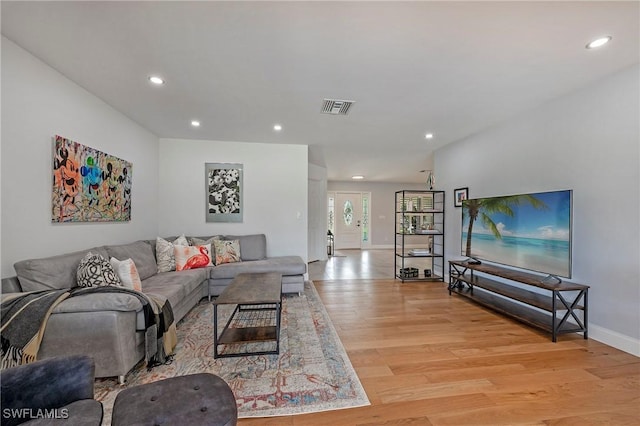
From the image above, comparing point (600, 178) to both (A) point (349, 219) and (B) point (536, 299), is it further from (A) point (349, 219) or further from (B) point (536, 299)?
(A) point (349, 219)

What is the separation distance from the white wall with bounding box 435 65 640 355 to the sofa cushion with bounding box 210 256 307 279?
3.13 metres

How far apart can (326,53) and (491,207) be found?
290 centimetres

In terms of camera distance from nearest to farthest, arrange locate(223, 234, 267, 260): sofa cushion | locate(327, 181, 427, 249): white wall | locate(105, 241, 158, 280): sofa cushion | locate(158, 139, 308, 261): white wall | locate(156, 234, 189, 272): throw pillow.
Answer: locate(105, 241, 158, 280): sofa cushion → locate(156, 234, 189, 272): throw pillow → locate(223, 234, 267, 260): sofa cushion → locate(158, 139, 308, 261): white wall → locate(327, 181, 427, 249): white wall

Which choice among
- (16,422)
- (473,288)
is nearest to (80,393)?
(16,422)

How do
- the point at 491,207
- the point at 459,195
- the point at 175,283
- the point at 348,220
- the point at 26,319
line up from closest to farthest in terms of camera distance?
the point at 26,319, the point at 175,283, the point at 491,207, the point at 459,195, the point at 348,220

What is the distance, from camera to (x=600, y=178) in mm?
2637

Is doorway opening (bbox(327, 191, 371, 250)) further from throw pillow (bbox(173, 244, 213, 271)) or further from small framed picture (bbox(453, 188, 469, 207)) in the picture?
throw pillow (bbox(173, 244, 213, 271))

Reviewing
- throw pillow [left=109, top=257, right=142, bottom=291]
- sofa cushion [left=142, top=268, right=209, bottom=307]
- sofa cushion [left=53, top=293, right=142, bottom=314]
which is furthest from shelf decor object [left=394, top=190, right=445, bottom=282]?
sofa cushion [left=53, top=293, right=142, bottom=314]

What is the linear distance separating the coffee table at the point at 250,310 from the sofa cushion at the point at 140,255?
116 cm

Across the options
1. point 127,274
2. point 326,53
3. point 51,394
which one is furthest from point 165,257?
point 326,53

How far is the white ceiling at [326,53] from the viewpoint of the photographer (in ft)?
5.66

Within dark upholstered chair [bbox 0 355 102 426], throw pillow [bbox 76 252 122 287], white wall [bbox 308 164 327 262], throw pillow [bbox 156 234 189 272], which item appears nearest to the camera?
dark upholstered chair [bbox 0 355 102 426]

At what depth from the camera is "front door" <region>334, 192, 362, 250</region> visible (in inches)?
389

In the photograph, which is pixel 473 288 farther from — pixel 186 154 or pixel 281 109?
pixel 186 154
